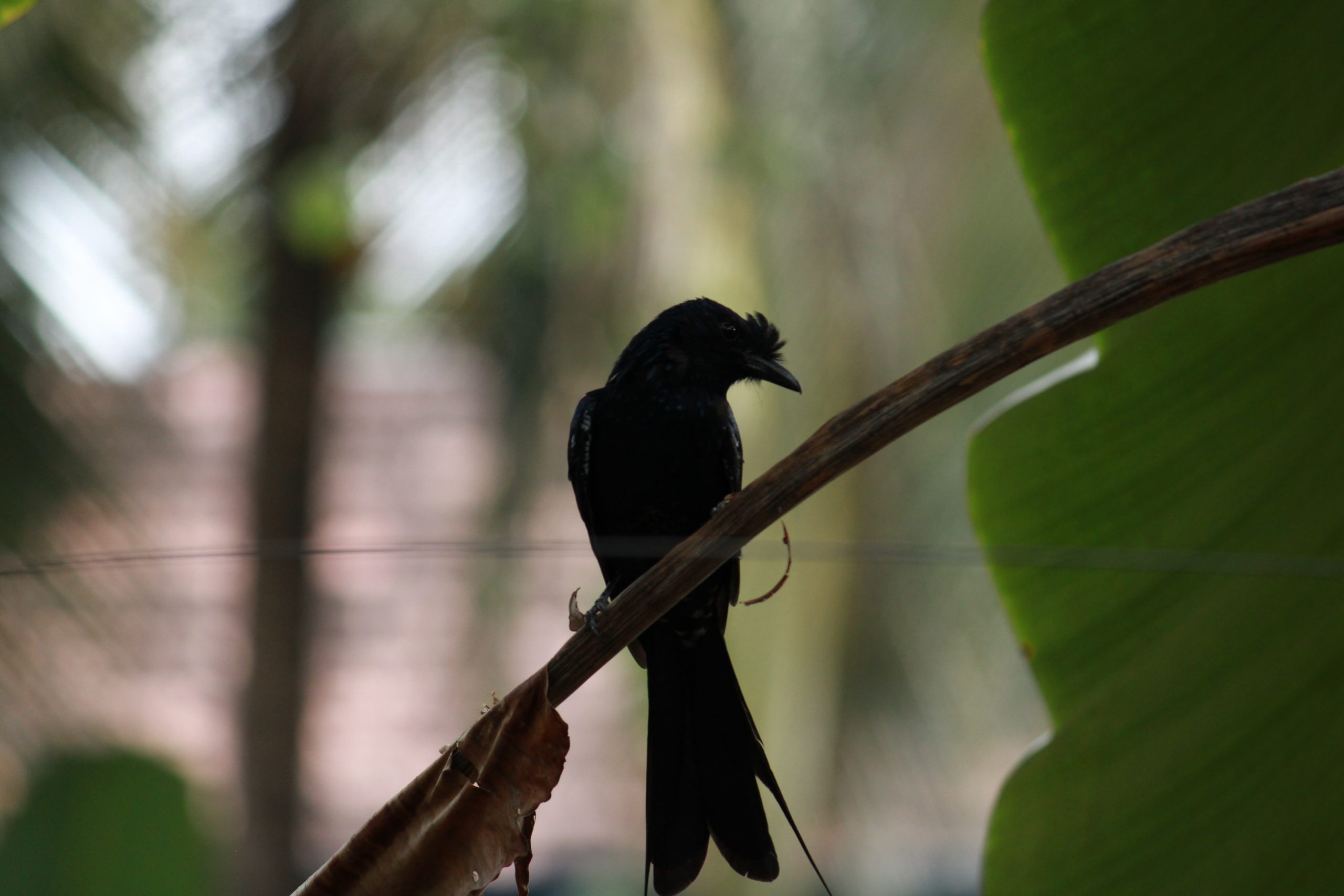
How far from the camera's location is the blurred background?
4555 mm

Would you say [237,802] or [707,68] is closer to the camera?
[707,68]

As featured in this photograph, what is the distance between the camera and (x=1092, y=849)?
139 cm

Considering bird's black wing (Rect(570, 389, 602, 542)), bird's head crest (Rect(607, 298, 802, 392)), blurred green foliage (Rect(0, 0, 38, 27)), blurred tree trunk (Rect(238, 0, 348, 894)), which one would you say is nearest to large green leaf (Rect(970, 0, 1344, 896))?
bird's head crest (Rect(607, 298, 802, 392))

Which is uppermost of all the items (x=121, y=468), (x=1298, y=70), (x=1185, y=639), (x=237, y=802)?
(x=121, y=468)

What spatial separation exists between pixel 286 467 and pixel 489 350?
130 centimetres

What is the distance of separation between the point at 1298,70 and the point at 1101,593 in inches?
A: 26.6

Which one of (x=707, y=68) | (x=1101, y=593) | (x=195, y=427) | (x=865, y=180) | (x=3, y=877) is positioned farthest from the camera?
(x=195, y=427)

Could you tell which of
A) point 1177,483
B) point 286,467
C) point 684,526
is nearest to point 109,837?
point 684,526

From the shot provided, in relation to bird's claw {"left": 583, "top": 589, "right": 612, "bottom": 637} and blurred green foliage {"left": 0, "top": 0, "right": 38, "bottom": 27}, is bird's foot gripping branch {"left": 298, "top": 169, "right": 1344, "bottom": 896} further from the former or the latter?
blurred green foliage {"left": 0, "top": 0, "right": 38, "bottom": 27}

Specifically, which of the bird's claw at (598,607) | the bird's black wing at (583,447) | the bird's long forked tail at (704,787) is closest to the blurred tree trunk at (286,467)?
the bird's black wing at (583,447)

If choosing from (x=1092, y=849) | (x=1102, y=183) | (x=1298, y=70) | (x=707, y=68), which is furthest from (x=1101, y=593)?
(x=707, y=68)

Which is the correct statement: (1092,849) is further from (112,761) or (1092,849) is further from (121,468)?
(121,468)

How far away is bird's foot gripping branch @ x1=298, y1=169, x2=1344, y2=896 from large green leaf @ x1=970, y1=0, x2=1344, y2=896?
492mm

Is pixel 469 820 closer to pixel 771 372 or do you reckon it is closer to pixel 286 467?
pixel 771 372
